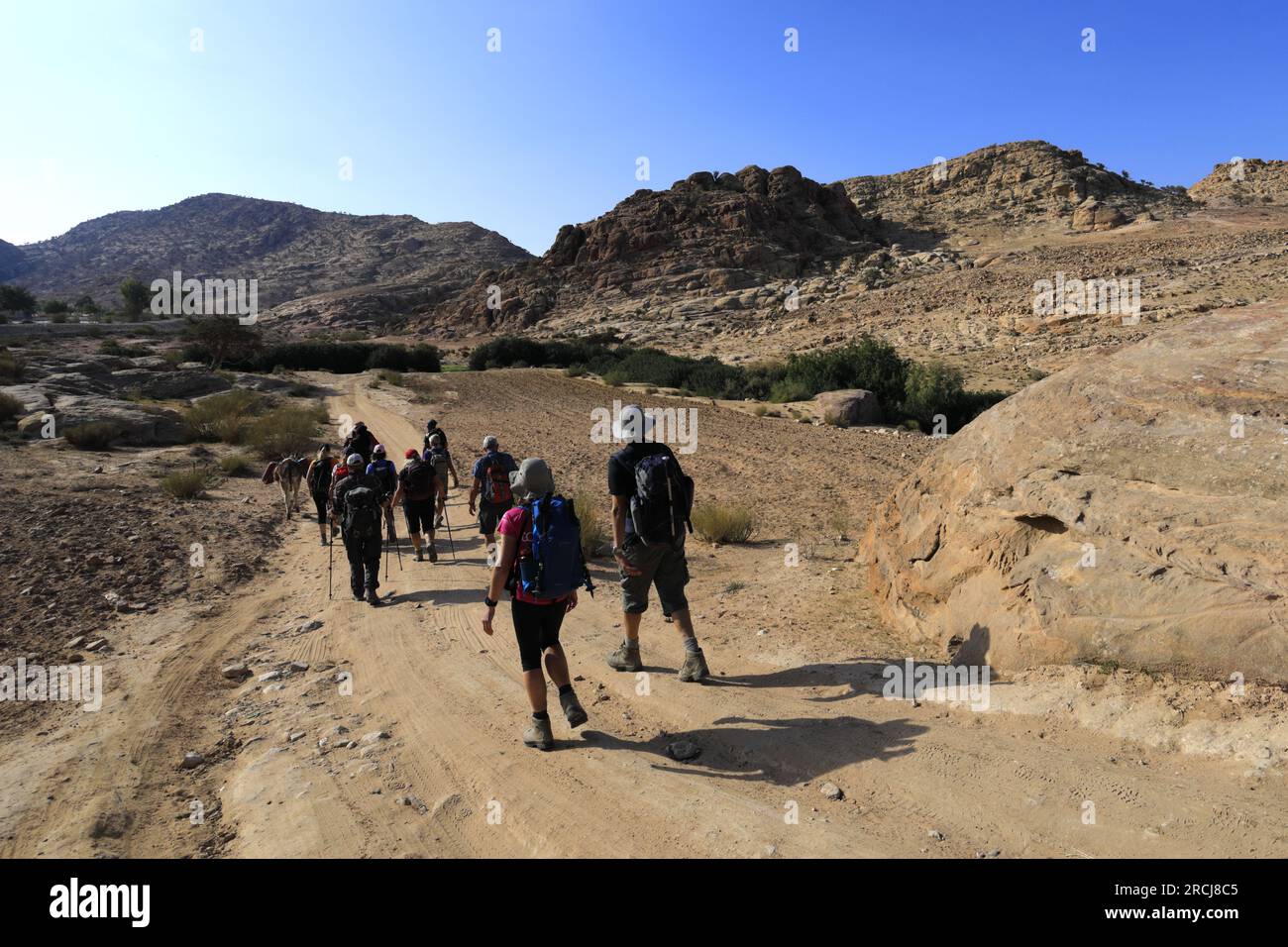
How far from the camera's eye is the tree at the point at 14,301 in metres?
64.1

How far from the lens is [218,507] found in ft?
37.9

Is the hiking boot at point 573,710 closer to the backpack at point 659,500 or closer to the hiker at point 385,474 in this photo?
the backpack at point 659,500

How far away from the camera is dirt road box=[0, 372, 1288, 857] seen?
3.37 metres

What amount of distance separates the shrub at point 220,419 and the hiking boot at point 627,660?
646 inches

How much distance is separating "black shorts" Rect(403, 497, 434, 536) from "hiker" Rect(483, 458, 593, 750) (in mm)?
5018

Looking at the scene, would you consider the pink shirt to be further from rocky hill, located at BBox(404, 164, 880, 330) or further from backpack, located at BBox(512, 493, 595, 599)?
rocky hill, located at BBox(404, 164, 880, 330)

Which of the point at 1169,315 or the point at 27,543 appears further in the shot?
the point at 1169,315

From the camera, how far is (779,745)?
4277mm

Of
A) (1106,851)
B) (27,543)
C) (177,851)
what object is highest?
(27,543)

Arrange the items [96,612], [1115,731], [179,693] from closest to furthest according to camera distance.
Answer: [1115,731] < [179,693] < [96,612]

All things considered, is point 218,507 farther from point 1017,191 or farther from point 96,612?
point 1017,191

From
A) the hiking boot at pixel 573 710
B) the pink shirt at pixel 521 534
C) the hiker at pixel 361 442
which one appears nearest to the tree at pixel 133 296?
the hiker at pixel 361 442
